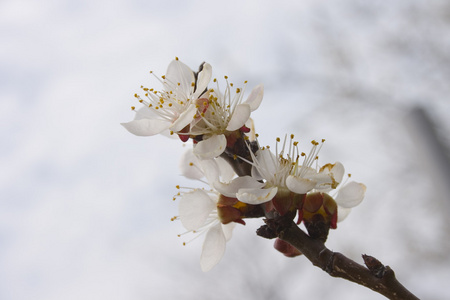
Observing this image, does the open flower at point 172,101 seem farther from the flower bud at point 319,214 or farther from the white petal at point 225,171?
the flower bud at point 319,214

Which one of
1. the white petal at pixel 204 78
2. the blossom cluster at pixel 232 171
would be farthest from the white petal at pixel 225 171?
the white petal at pixel 204 78

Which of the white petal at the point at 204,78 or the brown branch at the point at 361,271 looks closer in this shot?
the brown branch at the point at 361,271

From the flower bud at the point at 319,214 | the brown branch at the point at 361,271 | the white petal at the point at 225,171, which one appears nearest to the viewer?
the brown branch at the point at 361,271

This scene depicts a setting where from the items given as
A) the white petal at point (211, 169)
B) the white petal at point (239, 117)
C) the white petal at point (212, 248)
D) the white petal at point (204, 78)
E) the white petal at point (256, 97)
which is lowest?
the white petal at point (212, 248)

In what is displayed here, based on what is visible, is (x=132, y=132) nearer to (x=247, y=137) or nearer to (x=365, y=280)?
(x=247, y=137)

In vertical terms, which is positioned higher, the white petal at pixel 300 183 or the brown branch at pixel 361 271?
the white petal at pixel 300 183

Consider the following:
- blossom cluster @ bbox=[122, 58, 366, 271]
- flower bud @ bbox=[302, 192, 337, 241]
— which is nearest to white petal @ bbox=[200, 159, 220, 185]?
blossom cluster @ bbox=[122, 58, 366, 271]
